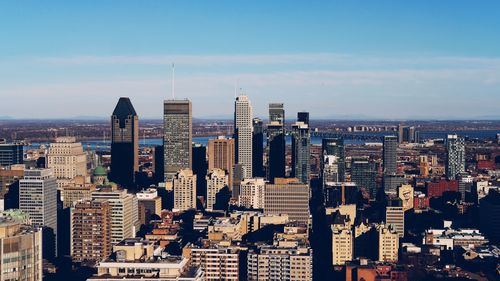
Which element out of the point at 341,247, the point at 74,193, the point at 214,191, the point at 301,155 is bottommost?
the point at 341,247

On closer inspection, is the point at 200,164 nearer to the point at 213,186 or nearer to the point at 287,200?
the point at 213,186

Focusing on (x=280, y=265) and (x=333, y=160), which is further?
(x=333, y=160)

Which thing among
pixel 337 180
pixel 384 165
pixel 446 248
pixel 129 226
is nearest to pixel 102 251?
pixel 129 226

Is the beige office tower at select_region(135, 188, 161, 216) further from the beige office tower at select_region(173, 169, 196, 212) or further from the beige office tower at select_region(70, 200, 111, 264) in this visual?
the beige office tower at select_region(70, 200, 111, 264)

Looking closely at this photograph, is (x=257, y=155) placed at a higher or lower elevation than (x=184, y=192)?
higher

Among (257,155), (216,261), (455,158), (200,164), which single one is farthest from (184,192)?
(455,158)

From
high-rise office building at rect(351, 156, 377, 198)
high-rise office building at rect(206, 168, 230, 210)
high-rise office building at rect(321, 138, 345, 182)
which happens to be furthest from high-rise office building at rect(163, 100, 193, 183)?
high-rise office building at rect(351, 156, 377, 198)

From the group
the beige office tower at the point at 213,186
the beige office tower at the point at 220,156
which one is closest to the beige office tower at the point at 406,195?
the beige office tower at the point at 213,186
